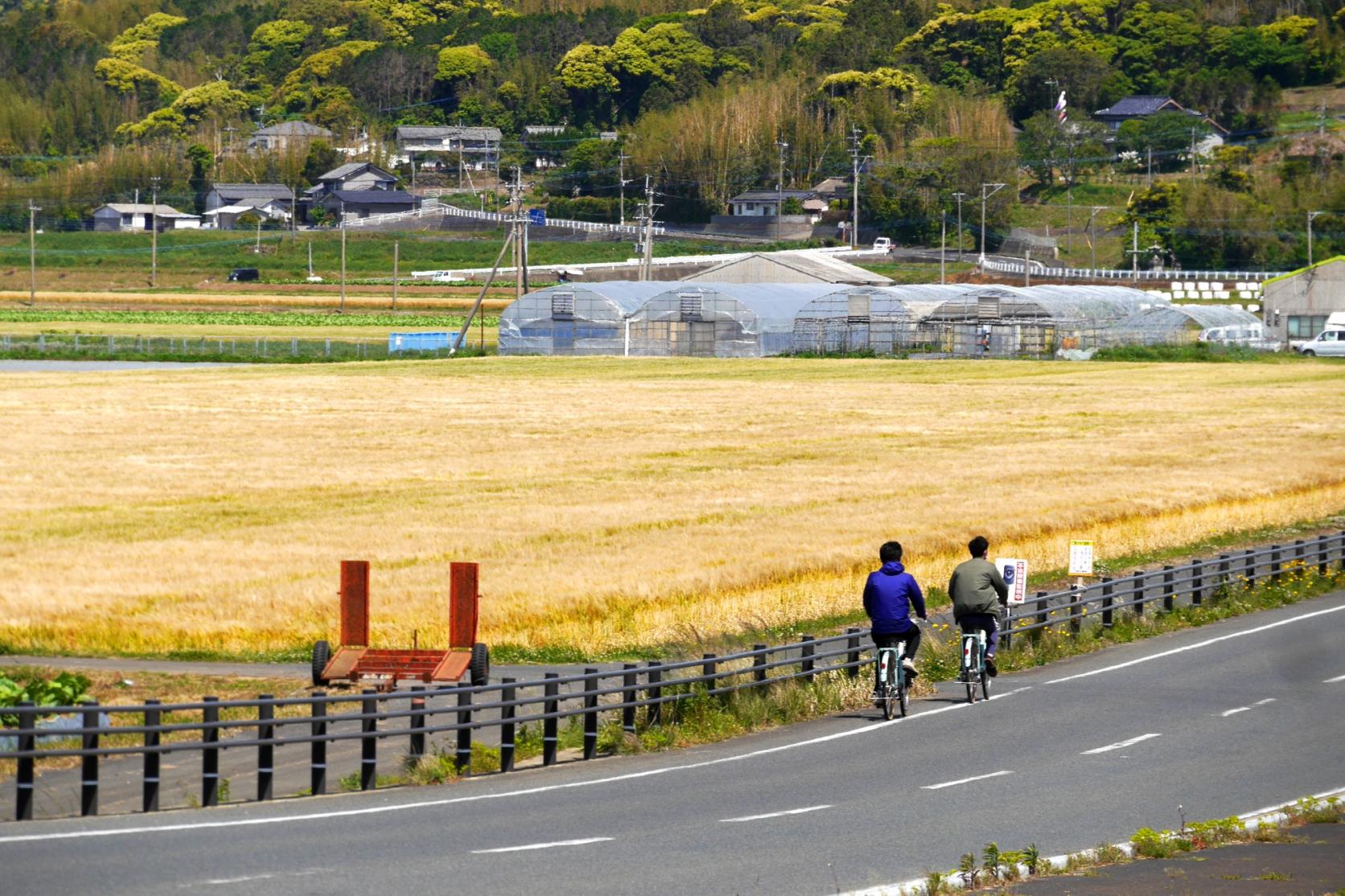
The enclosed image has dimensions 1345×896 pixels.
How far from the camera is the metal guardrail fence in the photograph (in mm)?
15500

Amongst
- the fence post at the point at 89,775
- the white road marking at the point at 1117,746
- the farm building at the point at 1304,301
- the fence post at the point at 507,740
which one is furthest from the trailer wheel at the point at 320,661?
the farm building at the point at 1304,301

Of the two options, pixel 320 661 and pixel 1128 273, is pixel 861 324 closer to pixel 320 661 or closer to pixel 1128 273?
pixel 1128 273

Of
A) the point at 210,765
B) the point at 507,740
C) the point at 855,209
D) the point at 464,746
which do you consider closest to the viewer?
the point at 210,765

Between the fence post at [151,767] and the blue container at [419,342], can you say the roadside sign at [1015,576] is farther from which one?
the blue container at [419,342]

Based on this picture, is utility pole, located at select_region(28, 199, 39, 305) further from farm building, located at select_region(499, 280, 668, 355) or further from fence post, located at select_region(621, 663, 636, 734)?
fence post, located at select_region(621, 663, 636, 734)

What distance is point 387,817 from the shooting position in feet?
50.3

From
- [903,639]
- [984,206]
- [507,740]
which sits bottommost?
[507,740]

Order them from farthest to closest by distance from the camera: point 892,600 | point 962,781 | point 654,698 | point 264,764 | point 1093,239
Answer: point 1093,239
point 654,698
point 892,600
point 962,781
point 264,764

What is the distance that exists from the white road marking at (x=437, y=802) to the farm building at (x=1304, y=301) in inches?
3479

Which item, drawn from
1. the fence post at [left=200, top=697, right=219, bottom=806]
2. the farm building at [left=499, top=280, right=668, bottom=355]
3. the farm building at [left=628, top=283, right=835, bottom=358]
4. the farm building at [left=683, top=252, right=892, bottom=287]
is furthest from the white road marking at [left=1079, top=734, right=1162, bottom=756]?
the farm building at [left=683, top=252, right=892, bottom=287]

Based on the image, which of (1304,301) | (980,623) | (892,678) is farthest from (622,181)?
(892,678)

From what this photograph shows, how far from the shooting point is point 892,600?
63.6 feet

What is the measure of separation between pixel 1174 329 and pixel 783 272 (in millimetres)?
33988

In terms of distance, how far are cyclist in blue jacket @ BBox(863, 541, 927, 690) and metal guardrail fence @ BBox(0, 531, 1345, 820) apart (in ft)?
4.25
